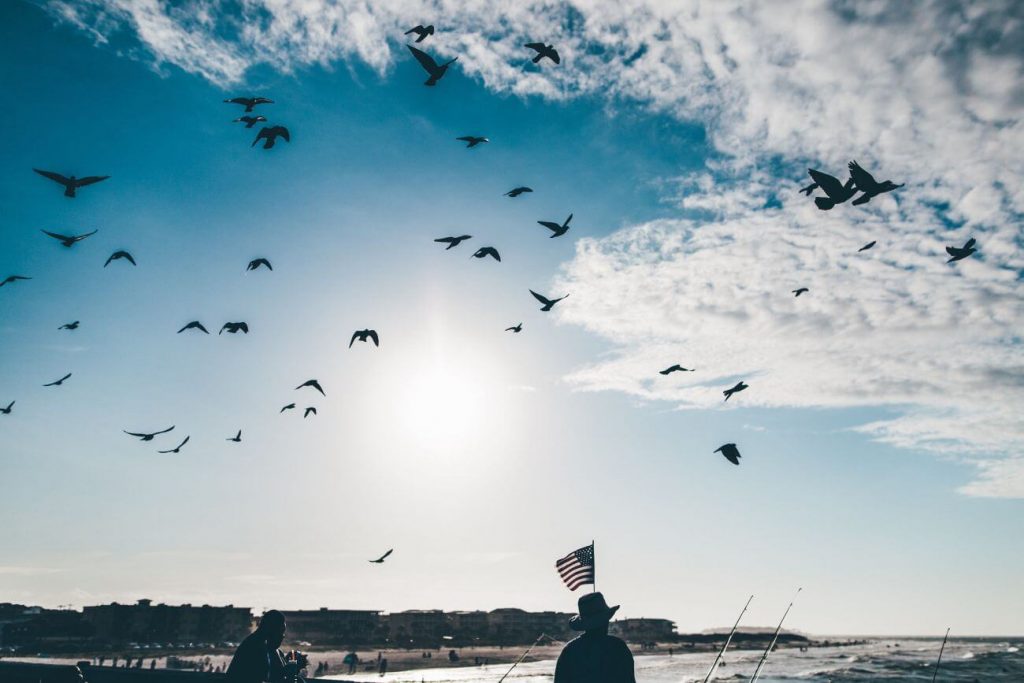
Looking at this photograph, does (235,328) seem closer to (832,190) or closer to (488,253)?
(488,253)

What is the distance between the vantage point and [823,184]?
9.12 m

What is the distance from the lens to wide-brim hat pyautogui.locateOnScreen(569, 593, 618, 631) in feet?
15.4

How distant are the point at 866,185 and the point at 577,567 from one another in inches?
433

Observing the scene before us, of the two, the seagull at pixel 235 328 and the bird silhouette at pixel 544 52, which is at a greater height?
the bird silhouette at pixel 544 52

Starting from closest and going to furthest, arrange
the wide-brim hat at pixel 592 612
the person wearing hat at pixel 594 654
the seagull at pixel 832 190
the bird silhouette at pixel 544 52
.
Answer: the person wearing hat at pixel 594 654, the wide-brim hat at pixel 592 612, the seagull at pixel 832 190, the bird silhouette at pixel 544 52

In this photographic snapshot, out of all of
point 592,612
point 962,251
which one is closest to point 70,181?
point 592,612

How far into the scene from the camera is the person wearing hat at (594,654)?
450 cm

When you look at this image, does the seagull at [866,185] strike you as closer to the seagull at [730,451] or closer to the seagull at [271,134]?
the seagull at [730,451]

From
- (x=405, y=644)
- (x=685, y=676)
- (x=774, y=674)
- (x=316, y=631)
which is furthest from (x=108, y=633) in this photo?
(x=774, y=674)

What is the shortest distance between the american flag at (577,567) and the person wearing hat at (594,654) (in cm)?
917

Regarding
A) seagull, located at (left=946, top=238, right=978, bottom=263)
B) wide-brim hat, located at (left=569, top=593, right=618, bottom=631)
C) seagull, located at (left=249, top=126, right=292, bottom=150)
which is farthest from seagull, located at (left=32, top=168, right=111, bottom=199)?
seagull, located at (left=946, top=238, right=978, bottom=263)

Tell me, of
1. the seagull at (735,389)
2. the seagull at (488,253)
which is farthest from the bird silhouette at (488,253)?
the seagull at (735,389)

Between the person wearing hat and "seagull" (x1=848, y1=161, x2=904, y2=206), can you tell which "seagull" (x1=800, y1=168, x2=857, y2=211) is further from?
the person wearing hat

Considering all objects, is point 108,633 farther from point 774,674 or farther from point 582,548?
point 582,548
